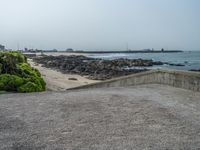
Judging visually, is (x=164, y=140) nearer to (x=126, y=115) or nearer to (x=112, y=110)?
(x=126, y=115)

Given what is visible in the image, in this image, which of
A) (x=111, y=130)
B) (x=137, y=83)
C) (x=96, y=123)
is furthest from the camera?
(x=137, y=83)

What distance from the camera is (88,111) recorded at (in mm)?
6602

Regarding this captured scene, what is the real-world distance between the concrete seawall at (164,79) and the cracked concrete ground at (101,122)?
2.39 ft

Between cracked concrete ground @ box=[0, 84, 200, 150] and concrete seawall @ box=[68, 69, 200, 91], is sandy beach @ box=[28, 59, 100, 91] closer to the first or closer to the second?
concrete seawall @ box=[68, 69, 200, 91]

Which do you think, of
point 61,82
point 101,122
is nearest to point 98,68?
point 61,82

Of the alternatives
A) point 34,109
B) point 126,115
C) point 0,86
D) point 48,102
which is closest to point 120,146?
point 126,115

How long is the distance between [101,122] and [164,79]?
572cm

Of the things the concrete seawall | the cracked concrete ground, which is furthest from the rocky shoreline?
the cracked concrete ground

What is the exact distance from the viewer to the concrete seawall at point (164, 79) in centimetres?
927

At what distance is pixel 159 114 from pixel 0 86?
7455 mm

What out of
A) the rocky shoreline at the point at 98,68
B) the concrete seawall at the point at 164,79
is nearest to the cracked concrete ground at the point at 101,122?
the concrete seawall at the point at 164,79

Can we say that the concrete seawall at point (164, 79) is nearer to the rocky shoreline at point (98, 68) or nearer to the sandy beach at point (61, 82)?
the sandy beach at point (61, 82)

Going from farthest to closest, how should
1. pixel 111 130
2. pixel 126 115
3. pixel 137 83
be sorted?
pixel 137 83 < pixel 126 115 < pixel 111 130

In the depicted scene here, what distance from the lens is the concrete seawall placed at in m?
9.27
